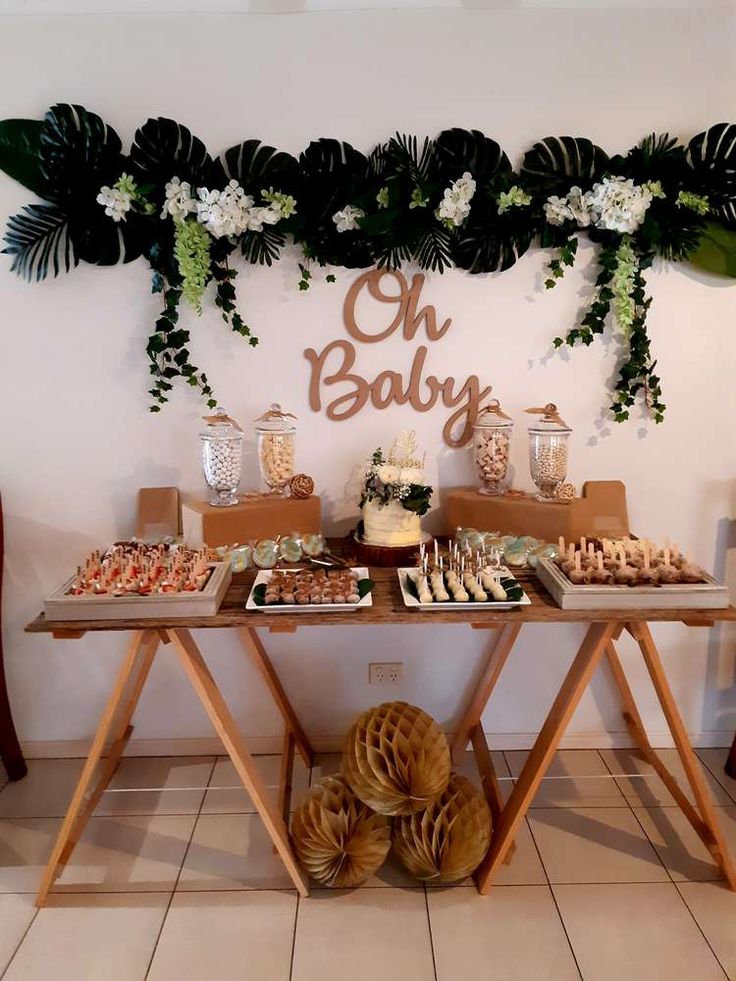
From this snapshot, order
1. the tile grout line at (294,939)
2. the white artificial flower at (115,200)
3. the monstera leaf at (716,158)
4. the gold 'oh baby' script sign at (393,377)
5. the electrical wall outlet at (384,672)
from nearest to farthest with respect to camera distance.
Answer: the tile grout line at (294,939)
the white artificial flower at (115,200)
the monstera leaf at (716,158)
the gold 'oh baby' script sign at (393,377)
the electrical wall outlet at (384,672)

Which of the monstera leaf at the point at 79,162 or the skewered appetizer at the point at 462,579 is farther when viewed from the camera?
the monstera leaf at the point at 79,162

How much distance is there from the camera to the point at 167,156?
2.01 m

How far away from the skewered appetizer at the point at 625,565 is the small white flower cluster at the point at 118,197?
147 cm

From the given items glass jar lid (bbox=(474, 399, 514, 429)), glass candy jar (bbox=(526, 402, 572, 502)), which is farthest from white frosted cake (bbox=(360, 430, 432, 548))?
glass candy jar (bbox=(526, 402, 572, 502))

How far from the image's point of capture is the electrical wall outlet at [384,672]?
2.41 m

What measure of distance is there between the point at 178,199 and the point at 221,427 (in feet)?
2.09

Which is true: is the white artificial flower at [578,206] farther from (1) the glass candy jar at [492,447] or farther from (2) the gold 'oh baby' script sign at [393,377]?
(1) the glass candy jar at [492,447]

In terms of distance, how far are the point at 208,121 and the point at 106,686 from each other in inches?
70.8

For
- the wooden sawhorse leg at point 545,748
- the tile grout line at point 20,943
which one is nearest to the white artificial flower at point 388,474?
the wooden sawhorse leg at point 545,748

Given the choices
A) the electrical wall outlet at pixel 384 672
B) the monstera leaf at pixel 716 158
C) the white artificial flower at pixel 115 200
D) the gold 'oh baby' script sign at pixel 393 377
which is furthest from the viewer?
the electrical wall outlet at pixel 384 672

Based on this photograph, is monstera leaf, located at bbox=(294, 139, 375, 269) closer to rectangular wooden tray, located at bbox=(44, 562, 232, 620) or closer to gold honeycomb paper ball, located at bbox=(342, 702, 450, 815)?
rectangular wooden tray, located at bbox=(44, 562, 232, 620)

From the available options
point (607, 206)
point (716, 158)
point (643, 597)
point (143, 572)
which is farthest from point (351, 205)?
point (643, 597)

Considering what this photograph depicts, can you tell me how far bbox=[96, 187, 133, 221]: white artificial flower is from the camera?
1.94 meters

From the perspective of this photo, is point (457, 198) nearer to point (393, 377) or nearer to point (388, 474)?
point (393, 377)
